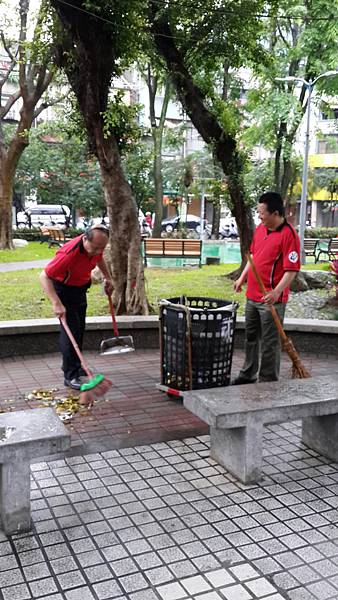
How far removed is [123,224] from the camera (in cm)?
830

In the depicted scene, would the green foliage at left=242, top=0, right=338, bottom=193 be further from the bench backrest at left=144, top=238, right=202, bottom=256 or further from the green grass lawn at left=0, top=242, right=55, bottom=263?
the green grass lawn at left=0, top=242, right=55, bottom=263

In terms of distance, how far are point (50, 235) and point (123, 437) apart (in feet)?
64.5

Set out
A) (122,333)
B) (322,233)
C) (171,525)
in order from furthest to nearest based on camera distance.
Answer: (322,233) < (122,333) < (171,525)

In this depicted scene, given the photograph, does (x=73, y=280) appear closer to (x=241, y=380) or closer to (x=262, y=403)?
(x=241, y=380)

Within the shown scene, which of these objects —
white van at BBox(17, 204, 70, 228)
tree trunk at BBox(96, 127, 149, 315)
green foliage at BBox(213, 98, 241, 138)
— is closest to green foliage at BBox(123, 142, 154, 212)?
white van at BBox(17, 204, 70, 228)

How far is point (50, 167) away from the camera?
29.8 m

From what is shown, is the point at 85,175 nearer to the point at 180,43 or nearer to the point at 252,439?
the point at 180,43

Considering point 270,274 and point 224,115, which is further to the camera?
point 224,115

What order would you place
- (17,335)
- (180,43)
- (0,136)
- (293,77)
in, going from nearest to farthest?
(17,335), (180,43), (293,77), (0,136)

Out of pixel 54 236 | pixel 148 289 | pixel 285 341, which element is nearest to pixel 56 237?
pixel 54 236

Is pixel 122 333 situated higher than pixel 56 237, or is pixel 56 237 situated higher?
pixel 56 237

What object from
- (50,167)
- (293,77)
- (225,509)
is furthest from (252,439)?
(50,167)

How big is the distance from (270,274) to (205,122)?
6.60 metres

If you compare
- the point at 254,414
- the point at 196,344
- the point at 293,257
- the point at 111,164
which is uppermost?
the point at 111,164
